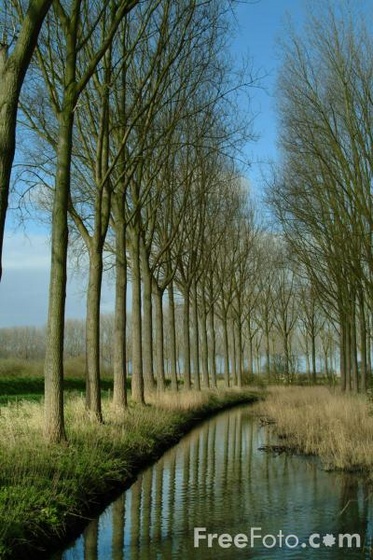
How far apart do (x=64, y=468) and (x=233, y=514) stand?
2436 mm

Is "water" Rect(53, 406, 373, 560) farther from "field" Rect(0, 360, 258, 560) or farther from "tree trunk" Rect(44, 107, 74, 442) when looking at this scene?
"tree trunk" Rect(44, 107, 74, 442)

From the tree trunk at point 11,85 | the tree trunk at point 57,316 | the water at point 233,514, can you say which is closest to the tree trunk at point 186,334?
the water at point 233,514

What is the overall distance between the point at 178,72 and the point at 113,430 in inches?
386

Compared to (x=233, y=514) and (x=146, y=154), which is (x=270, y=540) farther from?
(x=146, y=154)

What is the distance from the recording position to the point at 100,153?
14.8 metres

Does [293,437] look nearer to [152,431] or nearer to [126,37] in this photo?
[152,431]

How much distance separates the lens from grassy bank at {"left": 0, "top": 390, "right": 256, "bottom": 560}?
695cm

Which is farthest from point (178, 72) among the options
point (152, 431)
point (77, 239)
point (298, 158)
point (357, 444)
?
point (357, 444)

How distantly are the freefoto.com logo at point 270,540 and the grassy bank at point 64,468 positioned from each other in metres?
1.66

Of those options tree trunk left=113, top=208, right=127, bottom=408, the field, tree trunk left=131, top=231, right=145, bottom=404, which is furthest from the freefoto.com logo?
tree trunk left=131, top=231, right=145, bottom=404

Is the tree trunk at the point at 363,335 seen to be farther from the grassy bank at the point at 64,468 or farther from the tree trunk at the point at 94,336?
the tree trunk at the point at 94,336

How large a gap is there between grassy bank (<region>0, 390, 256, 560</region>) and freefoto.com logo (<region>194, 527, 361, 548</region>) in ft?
5.44

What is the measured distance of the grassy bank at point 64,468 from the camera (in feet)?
22.8

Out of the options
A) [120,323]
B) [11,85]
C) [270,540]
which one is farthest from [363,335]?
[11,85]
